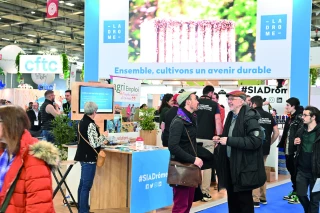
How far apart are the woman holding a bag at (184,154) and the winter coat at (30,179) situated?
1677mm

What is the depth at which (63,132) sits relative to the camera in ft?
18.0

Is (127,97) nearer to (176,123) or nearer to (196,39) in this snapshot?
(196,39)

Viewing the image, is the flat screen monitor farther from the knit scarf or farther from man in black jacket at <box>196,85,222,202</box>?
the knit scarf

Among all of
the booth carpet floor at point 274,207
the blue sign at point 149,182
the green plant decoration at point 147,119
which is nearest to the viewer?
the blue sign at point 149,182

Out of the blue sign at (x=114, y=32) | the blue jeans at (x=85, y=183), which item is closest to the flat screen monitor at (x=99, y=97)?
the blue jeans at (x=85, y=183)

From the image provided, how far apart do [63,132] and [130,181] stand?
1199mm

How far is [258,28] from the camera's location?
6.55 meters

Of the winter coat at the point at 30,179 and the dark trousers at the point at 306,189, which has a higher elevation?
the winter coat at the point at 30,179

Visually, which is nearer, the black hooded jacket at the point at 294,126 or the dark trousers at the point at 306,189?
the dark trousers at the point at 306,189

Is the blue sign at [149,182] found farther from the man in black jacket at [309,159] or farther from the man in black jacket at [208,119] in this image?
the man in black jacket at [309,159]

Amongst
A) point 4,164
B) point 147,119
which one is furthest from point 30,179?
point 147,119

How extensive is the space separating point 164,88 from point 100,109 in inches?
283

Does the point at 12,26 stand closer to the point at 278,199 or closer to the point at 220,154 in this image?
the point at 278,199

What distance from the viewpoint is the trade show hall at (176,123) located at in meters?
3.24
